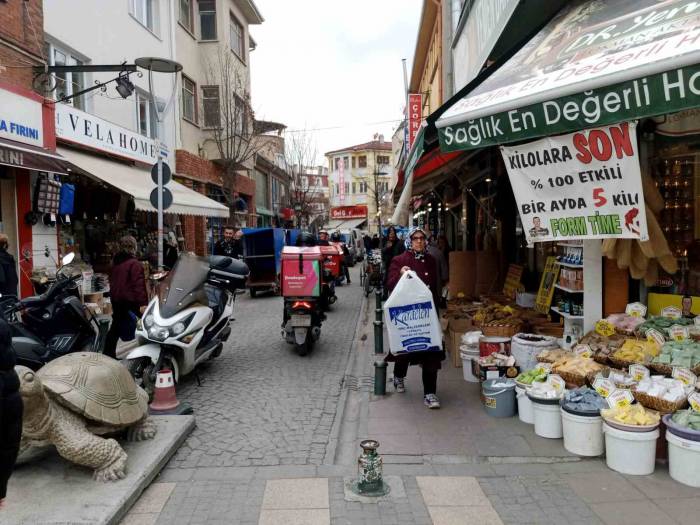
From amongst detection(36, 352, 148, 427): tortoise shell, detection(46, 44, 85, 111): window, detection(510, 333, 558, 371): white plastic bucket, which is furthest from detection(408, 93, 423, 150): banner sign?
detection(36, 352, 148, 427): tortoise shell

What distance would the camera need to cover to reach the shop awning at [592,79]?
364 centimetres

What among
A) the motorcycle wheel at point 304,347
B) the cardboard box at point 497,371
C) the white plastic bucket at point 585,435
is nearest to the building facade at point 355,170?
the motorcycle wheel at point 304,347

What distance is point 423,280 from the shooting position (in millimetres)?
5797

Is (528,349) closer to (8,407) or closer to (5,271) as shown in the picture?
(8,407)

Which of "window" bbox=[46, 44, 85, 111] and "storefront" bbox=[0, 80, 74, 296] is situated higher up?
"window" bbox=[46, 44, 85, 111]

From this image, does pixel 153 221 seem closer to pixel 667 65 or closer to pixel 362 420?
pixel 362 420

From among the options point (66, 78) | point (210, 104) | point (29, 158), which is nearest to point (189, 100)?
point (210, 104)

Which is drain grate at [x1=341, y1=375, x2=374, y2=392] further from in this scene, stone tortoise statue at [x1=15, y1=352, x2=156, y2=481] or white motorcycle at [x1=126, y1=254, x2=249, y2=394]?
stone tortoise statue at [x1=15, y1=352, x2=156, y2=481]

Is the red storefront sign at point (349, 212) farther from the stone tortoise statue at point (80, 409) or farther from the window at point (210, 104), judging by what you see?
the stone tortoise statue at point (80, 409)

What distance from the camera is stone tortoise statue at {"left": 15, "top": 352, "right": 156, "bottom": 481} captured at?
3516 mm

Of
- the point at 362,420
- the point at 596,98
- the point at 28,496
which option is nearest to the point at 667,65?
the point at 596,98

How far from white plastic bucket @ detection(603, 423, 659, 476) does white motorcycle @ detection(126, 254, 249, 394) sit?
14.0 feet

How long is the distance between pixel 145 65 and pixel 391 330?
20.2 ft

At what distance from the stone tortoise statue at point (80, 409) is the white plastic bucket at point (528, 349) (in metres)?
3.84
